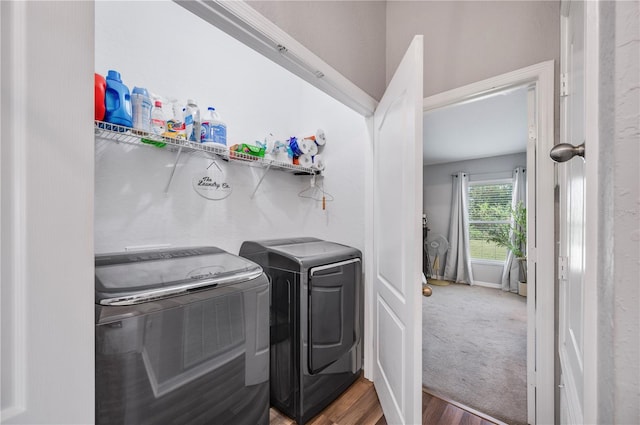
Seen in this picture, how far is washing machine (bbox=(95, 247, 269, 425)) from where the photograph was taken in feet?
2.51

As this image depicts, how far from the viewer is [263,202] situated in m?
2.02

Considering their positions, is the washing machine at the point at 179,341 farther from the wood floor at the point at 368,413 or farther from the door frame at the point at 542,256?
the door frame at the point at 542,256

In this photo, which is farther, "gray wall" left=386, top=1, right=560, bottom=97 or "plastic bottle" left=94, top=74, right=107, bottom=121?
"gray wall" left=386, top=1, right=560, bottom=97

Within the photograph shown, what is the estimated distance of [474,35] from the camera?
1.62 meters

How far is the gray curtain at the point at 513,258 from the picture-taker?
490 cm

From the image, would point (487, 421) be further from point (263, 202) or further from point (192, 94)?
point (192, 94)

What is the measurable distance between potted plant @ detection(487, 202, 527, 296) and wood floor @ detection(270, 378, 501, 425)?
12.5 feet

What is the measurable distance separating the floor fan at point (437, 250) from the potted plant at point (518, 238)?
103 cm

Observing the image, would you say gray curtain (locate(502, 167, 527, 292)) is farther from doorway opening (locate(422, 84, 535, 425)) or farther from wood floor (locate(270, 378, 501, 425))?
wood floor (locate(270, 378, 501, 425))

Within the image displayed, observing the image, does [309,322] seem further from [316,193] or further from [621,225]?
[621,225]

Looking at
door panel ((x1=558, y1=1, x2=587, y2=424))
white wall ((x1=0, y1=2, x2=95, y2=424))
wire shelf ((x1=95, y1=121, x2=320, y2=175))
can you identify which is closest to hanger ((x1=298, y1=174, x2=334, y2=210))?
wire shelf ((x1=95, y1=121, x2=320, y2=175))

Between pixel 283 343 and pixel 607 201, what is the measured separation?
1554mm

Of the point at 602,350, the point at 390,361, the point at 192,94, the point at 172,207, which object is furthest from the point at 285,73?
the point at 602,350

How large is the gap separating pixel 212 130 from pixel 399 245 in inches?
48.1
